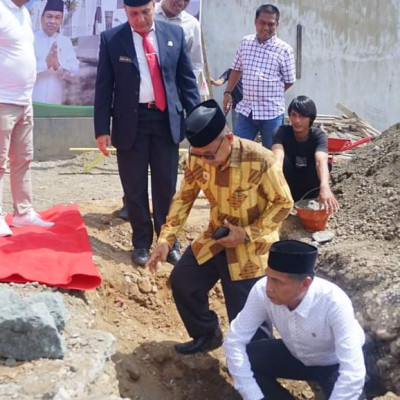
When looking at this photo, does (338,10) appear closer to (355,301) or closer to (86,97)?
(86,97)

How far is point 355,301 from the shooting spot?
5.17m

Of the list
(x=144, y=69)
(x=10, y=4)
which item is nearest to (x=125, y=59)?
(x=144, y=69)

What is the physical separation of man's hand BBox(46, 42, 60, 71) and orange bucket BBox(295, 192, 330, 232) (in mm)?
5500

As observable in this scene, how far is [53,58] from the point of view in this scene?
35.0 ft

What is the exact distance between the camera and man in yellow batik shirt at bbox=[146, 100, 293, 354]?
4227 millimetres

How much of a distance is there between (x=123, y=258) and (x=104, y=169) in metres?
4.59

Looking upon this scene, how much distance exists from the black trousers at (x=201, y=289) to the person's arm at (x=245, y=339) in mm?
425

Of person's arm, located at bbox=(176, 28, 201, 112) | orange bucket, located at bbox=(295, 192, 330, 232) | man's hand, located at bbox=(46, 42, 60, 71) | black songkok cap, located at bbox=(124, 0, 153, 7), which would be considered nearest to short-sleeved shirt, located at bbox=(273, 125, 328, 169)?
orange bucket, located at bbox=(295, 192, 330, 232)

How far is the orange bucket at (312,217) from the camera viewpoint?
6.40 m

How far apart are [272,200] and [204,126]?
69 centimetres

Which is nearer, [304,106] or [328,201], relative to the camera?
[328,201]

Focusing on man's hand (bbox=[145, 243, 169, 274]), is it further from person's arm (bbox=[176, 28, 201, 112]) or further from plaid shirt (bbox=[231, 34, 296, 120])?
plaid shirt (bbox=[231, 34, 296, 120])

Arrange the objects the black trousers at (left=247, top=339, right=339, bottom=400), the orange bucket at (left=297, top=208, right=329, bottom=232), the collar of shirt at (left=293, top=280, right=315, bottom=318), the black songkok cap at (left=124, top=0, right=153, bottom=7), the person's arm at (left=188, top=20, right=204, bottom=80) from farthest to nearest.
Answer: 1. the person's arm at (left=188, top=20, right=204, bottom=80)
2. the orange bucket at (left=297, top=208, right=329, bottom=232)
3. the black songkok cap at (left=124, top=0, right=153, bottom=7)
4. the black trousers at (left=247, top=339, right=339, bottom=400)
5. the collar of shirt at (left=293, top=280, right=315, bottom=318)

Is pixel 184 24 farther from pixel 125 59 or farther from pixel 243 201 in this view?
pixel 243 201
